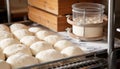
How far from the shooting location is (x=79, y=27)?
130 centimetres

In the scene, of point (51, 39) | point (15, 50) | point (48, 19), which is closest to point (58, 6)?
point (48, 19)

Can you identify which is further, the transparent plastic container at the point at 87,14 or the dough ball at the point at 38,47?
the transparent plastic container at the point at 87,14

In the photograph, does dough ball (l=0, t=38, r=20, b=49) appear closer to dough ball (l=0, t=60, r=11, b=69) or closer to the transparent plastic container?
dough ball (l=0, t=60, r=11, b=69)

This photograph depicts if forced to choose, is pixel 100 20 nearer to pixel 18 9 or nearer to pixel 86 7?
pixel 86 7

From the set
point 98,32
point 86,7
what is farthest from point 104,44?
point 86,7

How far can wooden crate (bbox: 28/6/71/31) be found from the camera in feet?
4.80

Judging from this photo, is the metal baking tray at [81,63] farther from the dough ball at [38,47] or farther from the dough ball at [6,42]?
the dough ball at [6,42]

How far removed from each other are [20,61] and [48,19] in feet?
2.09

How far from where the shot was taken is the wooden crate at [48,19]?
146 cm

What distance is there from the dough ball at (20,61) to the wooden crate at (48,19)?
19.9 inches

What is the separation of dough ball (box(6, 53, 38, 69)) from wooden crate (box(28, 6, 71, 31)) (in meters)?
0.51

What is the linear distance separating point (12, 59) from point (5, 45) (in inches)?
8.2

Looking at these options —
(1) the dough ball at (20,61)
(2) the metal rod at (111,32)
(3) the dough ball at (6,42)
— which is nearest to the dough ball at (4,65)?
(1) the dough ball at (20,61)

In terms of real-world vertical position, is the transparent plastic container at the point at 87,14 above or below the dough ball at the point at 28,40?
above
